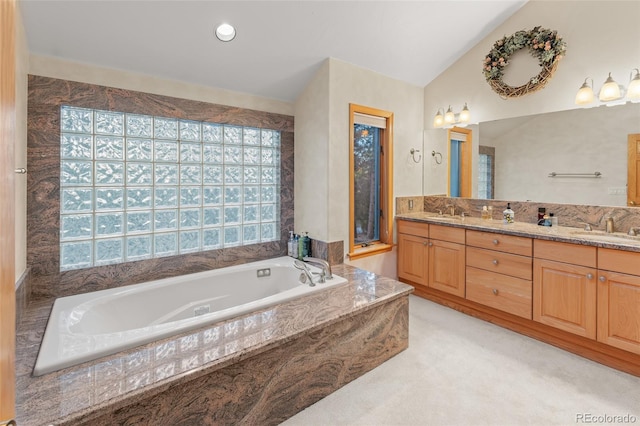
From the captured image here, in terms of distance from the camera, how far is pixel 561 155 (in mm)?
2754

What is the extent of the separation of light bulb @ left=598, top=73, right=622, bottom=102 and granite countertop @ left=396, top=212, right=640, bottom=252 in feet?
3.37

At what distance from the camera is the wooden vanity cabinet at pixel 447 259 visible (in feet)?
9.76

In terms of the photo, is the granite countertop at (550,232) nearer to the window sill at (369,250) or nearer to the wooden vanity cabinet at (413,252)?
the wooden vanity cabinet at (413,252)

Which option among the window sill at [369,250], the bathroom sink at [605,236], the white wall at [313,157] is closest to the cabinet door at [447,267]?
the window sill at [369,250]

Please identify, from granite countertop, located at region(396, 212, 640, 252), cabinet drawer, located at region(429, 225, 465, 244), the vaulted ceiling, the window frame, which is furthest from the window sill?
the vaulted ceiling

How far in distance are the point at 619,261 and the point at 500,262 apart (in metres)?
0.77

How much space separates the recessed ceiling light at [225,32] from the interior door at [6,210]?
178 cm

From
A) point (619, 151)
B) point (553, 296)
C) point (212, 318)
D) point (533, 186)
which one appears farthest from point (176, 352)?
point (619, 151)

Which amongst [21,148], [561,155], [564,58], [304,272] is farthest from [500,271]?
[21,148]

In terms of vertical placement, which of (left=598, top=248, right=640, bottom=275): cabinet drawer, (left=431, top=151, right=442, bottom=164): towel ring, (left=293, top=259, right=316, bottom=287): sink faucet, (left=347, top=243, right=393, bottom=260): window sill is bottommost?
(left=293, top=259, right=316, bottom=287): sink faucet

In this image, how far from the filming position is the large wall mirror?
2.44 m

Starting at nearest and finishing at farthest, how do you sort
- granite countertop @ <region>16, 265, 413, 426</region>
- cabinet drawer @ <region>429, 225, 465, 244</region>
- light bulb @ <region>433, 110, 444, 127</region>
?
1. granite countertop @ <region>16, 265, 413, 426</region>
2. cabinet drawer @ <region>429, 225, 465, 244</region>
3. light bulb @ <region>433, 110, 444, 127</region>

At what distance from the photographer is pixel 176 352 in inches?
57.5

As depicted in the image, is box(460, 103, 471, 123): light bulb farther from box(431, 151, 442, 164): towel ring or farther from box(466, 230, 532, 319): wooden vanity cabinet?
box(466, 230, 532, 319): wooden vanity cabinet
